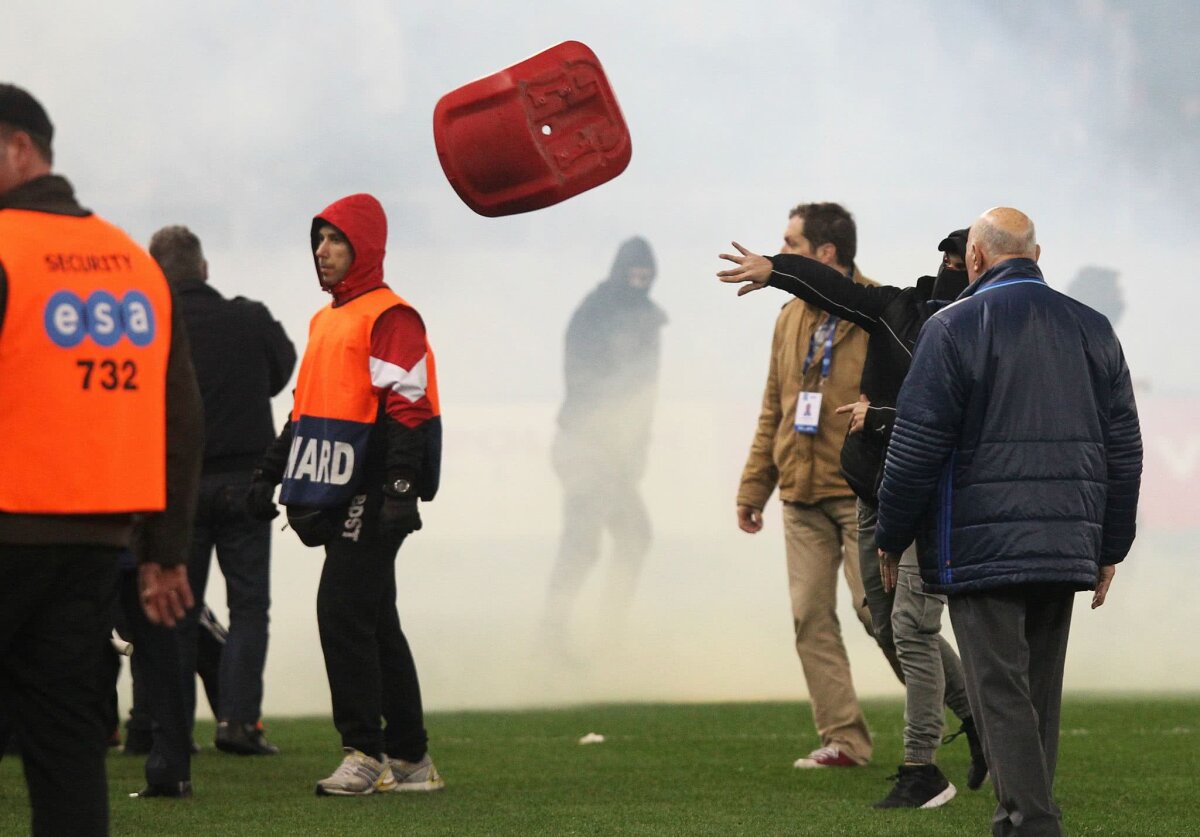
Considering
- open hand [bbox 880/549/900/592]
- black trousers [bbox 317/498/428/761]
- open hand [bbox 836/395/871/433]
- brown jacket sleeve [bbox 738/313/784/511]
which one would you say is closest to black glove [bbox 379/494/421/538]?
black trousers [bbox 317/498/428/761]

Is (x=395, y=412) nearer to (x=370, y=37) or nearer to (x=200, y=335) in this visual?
(x=200, y=335)

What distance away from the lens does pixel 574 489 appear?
8023 mm

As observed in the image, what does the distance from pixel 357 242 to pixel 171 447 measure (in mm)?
1868

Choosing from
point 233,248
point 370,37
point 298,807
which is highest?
point 370,37

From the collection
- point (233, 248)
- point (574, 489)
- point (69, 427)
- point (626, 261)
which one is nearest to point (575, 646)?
point (574, 489)

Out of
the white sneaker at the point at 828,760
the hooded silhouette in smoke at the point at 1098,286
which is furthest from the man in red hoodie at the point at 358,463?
the hooded silhouette in smoke at the point at 1098,286

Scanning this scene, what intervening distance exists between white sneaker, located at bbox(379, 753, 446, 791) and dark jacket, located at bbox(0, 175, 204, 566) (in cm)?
201

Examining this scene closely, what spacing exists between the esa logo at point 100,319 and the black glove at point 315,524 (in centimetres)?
177

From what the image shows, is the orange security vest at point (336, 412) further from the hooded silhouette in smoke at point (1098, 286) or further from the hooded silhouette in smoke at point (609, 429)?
the hooded silhouette in smoke at point (1098, 286)

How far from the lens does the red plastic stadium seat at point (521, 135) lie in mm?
3756

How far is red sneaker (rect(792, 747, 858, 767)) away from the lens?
5.18 metres

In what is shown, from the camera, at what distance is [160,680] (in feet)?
14.3

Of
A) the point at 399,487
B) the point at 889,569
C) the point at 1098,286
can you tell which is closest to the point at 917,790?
the point at 889,569

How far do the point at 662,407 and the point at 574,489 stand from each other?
1.86 feet
